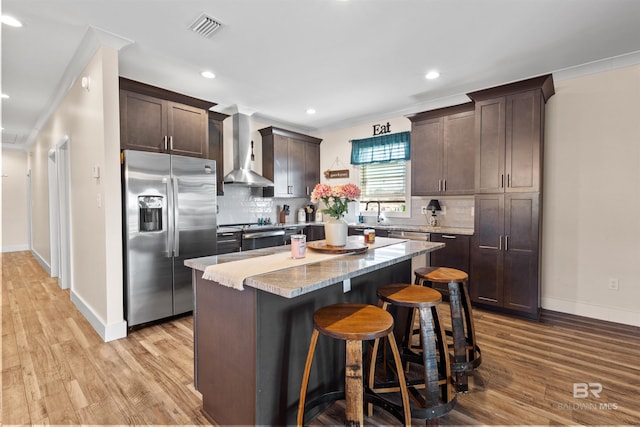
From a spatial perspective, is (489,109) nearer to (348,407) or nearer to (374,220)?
(374,220)

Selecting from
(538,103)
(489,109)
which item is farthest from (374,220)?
(538,103)

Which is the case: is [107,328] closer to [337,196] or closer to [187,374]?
[187,374]

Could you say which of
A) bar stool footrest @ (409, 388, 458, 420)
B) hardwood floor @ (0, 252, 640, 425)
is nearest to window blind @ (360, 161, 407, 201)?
hardwood floor @ (0, 252, 640, 425)

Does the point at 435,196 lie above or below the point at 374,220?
above

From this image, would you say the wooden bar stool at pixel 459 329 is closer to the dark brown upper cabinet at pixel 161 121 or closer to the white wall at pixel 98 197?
the white wall at pixel 98 197

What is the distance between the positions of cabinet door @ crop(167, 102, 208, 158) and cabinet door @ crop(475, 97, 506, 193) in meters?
3.37

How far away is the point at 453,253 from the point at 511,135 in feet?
4.96

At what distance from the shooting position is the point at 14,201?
7.56 metres

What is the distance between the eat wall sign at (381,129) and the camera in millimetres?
5090

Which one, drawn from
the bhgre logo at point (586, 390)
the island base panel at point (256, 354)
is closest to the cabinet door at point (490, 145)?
the bhgre logo at point (586, 390)

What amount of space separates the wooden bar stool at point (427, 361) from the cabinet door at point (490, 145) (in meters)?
2.24

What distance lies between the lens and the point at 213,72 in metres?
3.49

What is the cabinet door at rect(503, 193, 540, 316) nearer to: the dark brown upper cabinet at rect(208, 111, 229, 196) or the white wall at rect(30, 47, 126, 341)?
the dark brown upper cabinet at rect(208, 111, 229, 196)

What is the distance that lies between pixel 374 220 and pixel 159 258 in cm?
342
